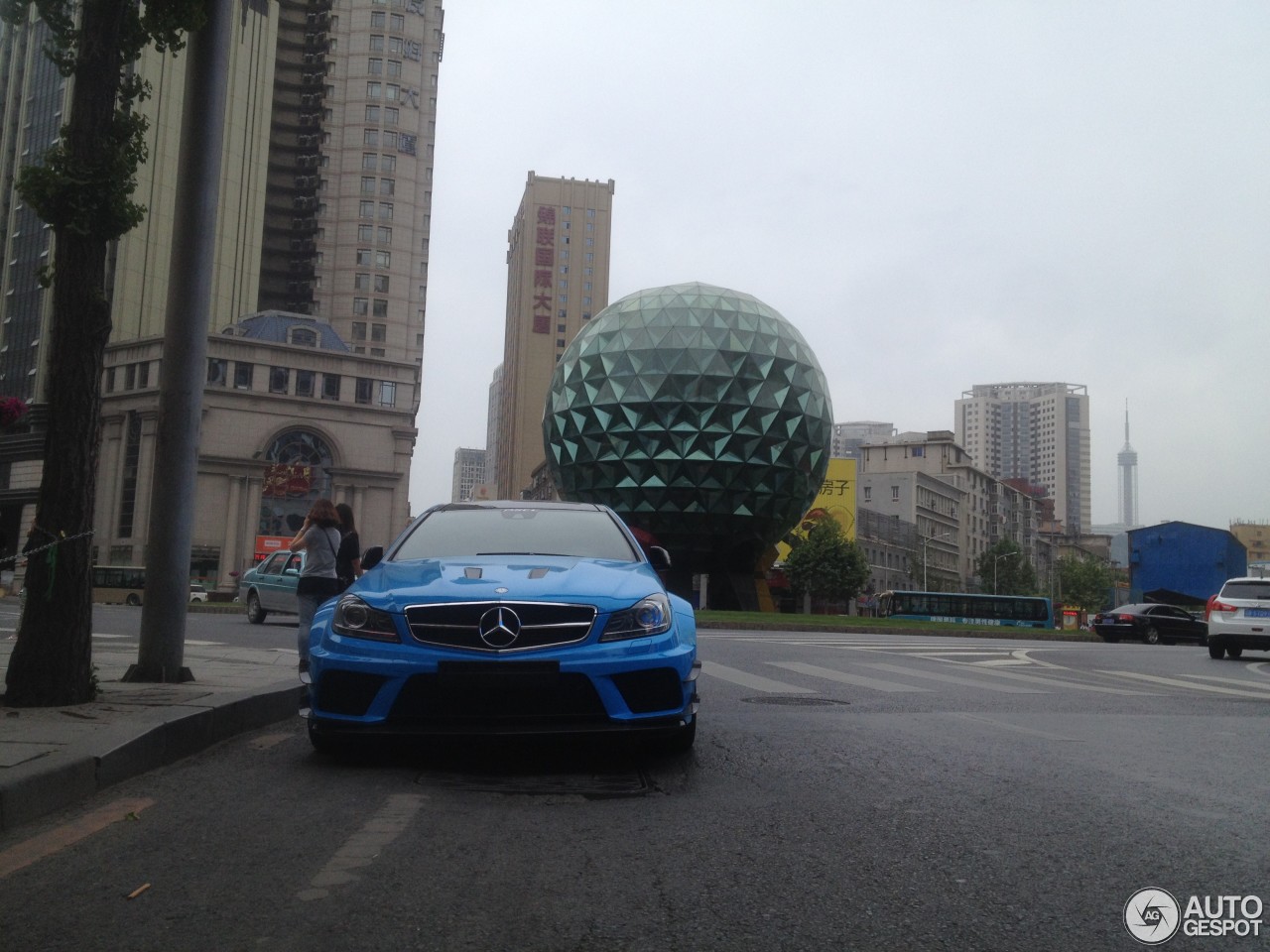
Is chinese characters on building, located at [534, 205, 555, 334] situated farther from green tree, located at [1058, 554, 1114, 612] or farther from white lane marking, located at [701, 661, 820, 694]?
white lane marking, located at [701, 661, 820, 694]

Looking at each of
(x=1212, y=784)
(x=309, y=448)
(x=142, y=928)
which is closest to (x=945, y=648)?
(x=1212, y=784)

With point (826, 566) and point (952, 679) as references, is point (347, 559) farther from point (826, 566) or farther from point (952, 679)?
point (826, 566)

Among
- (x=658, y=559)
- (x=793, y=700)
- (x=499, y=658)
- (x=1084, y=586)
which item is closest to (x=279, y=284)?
(x=1084, y=586)

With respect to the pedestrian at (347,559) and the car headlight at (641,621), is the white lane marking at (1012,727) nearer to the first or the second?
the car headlight at (641,621)

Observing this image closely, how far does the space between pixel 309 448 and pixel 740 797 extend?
70.0 m

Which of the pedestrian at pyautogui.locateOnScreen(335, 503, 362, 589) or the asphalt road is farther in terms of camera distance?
the pedestrian at pyautogui.locateOnScreen(335, 503, 362, 589)

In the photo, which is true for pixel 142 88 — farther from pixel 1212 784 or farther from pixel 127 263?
pixel 127 263

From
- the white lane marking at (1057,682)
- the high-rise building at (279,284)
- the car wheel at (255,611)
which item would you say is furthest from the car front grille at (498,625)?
the high-rise building at (279,284)

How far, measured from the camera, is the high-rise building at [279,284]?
2692 inches

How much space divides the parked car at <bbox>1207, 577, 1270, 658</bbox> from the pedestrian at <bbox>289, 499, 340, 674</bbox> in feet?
49.6

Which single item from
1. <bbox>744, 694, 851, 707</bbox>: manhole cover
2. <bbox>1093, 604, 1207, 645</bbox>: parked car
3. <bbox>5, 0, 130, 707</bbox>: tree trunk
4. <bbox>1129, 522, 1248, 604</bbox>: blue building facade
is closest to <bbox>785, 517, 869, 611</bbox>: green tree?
<bbox>1129, 522, 1248, 604</bbox>: blue building facade

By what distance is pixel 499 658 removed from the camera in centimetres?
509

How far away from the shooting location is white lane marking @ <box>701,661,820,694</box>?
993cm

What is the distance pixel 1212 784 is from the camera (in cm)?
532
